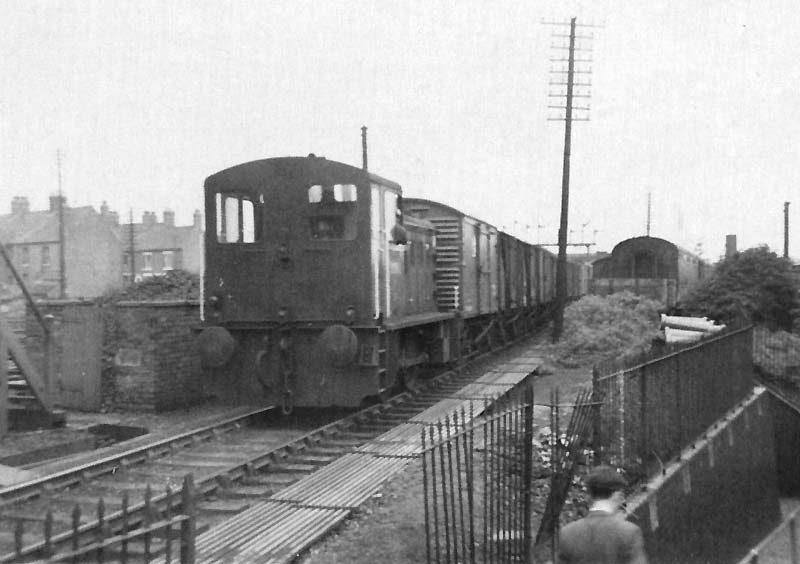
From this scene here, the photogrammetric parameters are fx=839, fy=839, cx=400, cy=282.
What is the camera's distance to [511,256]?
2138 centimetres

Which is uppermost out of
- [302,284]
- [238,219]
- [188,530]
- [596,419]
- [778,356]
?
[238,219]

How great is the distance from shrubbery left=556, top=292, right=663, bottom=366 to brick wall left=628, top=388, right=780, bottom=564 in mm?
2761

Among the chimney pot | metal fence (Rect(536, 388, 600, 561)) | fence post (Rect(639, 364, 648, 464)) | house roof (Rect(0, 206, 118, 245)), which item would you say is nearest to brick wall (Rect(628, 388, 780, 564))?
fence post (Rect(639, 364, 648, 464))

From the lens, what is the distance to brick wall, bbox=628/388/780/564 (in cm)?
813

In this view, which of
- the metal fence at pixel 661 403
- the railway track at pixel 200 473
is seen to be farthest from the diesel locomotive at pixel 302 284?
the metal fence at pixel 661 403

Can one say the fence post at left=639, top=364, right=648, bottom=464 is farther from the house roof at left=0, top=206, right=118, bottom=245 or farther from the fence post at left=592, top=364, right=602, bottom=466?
the house roof at left=0, top=206, right=118, bottom=245

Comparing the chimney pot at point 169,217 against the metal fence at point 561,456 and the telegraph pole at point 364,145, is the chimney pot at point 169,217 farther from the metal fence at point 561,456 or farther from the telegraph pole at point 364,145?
the metal fence at point 561,456

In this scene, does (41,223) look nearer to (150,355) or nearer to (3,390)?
(150,355)

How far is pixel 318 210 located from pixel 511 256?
11.1 metres

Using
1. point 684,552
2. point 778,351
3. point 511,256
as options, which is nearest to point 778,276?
point 778,351

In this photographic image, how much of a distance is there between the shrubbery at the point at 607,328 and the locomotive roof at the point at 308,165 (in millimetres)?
7150

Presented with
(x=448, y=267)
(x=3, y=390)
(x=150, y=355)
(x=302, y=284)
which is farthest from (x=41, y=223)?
(x=302, y=284)

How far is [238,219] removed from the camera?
11.3 metres

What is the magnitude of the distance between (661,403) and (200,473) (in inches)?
196
